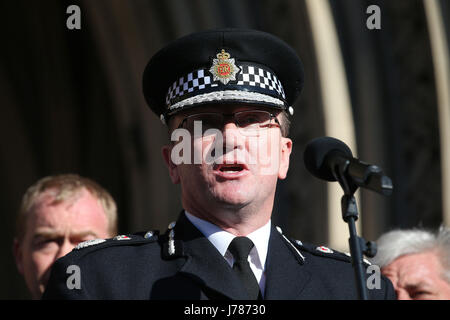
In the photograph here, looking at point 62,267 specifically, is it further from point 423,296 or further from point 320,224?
point 320,224

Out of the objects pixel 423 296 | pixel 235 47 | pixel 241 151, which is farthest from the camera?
pixel 423 296

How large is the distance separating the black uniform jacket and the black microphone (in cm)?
32

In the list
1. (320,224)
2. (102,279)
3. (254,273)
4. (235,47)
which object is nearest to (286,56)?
(235,47)

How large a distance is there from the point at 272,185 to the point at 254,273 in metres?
0.24

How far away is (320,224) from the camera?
495 cm

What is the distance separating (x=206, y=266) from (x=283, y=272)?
213 mm

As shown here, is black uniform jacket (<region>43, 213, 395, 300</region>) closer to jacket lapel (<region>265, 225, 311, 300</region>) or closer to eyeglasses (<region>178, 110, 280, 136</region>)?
jacket lapel (<region>265, 225, 311, 300</region>)

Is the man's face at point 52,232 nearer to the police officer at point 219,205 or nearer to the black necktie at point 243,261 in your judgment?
the police officer at point 219,205

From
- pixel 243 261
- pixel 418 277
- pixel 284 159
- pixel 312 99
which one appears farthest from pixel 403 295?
pixel 312 99

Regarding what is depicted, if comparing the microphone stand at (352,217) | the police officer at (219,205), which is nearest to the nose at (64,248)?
the police officer at (219,205)

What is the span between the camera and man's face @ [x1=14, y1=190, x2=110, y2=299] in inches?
132

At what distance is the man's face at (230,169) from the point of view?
2277 mm

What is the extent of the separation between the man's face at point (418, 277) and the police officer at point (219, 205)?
752 mm

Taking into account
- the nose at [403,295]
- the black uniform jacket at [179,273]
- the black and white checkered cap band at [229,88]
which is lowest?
the nose at [403,295]
